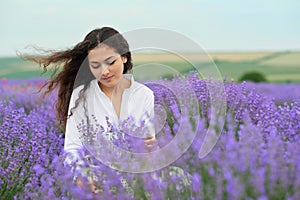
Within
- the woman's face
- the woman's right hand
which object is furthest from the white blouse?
the woman's right hand

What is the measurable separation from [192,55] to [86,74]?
72 cm

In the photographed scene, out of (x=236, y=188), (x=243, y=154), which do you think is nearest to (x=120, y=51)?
(x=243, y=154)

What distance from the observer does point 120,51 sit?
333 cm

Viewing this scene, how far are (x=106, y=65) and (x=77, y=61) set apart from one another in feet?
1.68

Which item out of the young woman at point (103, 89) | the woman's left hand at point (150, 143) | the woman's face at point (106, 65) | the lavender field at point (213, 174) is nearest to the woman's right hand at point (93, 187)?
the lavender field at point (213, 174)

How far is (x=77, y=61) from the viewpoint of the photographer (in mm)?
3637

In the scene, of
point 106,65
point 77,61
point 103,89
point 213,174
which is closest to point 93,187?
point 213,174

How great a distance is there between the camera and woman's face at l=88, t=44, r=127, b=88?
3193mm

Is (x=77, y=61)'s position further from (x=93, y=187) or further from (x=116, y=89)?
(x=93, y=187)

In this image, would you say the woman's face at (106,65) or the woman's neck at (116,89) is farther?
the woman's neck at (116,89)

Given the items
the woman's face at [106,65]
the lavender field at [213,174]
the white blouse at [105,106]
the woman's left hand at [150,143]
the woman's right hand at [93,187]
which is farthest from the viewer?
the white blouse at [105,106]

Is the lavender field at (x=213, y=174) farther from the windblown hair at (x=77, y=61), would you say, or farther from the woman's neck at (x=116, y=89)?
A: the windblown hair at (x=77, y=61)

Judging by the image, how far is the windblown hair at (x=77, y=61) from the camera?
11.1 ft

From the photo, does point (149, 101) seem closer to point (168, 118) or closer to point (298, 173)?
point (168, 118)
